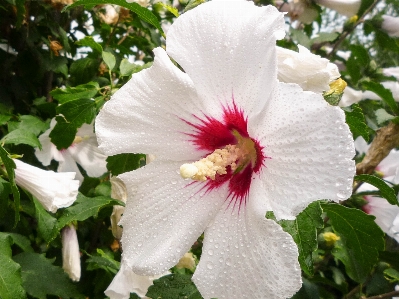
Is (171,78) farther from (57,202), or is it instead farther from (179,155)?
(57,202)

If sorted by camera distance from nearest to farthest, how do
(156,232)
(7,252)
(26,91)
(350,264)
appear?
(156,232), (7,252), (350,264), (26,91)

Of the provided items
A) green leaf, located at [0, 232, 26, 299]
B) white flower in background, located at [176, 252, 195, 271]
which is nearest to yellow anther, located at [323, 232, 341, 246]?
white flower in background, located at [176, 252, 195, 271]

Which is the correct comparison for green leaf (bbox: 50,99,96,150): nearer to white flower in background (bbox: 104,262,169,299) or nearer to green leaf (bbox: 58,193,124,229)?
green leaf (bbox: 58,193,124,229)

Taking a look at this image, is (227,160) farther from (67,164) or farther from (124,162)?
(67,164)

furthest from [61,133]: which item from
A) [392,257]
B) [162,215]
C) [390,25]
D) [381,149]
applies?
[390,25]

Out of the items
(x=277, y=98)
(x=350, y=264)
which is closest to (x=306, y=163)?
(x=277, y=98)
